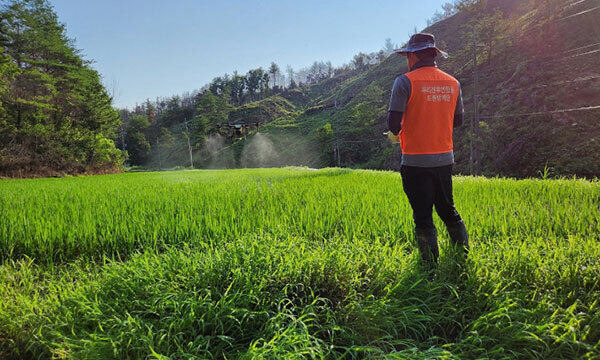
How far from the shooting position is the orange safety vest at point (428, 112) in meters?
2.31

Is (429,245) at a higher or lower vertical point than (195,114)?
lower

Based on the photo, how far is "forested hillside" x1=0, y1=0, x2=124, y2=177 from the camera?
21688 mm

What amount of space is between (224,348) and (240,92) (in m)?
106

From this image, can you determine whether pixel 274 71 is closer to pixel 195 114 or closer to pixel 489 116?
pixel 195 114

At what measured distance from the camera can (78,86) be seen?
28.3 m

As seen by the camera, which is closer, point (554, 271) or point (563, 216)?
point (554, 271)

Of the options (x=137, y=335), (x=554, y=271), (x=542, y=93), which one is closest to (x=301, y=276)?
(x=137, y=335)

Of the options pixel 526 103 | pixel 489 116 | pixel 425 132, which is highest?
pixel 526 103

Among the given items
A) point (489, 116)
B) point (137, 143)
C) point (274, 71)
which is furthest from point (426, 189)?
point (274, 71)

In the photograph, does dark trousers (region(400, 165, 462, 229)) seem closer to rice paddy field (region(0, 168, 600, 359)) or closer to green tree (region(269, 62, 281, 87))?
rice paddy field (region(0, 168, 600, 359))

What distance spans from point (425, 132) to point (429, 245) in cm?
99

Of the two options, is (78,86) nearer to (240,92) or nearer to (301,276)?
(301,276)

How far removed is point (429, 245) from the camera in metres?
2.41

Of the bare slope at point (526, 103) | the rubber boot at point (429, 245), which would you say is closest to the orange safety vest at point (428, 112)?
the rubber boot at point (429, 245)
